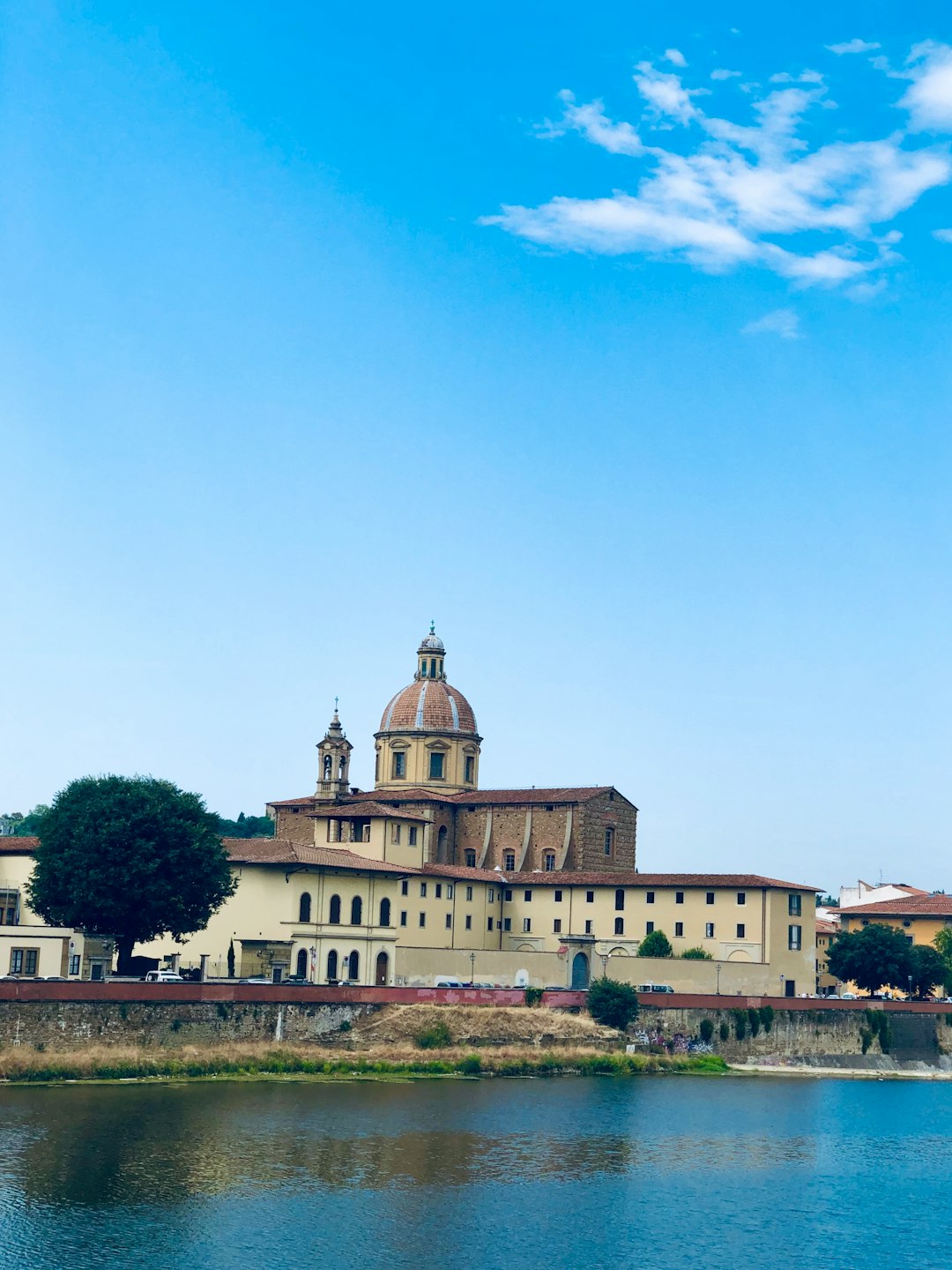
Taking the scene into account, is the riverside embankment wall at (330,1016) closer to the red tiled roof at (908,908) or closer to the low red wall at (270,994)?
the low red wall at (270,994)

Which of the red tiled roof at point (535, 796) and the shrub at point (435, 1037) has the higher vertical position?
the red tiled roof at point (535, 796)

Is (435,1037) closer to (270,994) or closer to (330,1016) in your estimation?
(330,1016)

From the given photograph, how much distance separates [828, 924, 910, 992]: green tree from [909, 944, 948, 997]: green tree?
1.49 ft

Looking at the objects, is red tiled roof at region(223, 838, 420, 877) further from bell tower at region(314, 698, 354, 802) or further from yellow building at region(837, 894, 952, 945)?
yellow building at region(837, 894, 952, 945)

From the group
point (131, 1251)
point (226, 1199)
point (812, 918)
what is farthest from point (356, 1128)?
point (812, 918)

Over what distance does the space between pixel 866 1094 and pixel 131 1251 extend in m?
43.3

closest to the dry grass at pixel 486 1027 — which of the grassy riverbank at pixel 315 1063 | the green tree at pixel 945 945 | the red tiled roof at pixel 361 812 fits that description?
the grassy riverbank at pixel 315 1063

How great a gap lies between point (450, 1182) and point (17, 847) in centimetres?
4424

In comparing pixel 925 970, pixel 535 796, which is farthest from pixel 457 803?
pixel 925 970

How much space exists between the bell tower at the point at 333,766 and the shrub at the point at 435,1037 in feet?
104

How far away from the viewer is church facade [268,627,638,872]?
9962cm

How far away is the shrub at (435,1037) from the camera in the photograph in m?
69.8

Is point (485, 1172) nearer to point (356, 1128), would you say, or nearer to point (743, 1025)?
point (356, 1128)

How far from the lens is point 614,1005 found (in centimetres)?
7594
